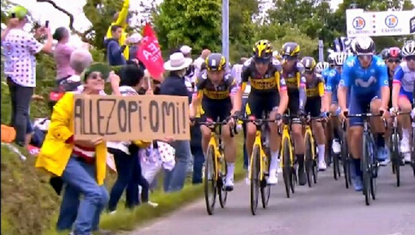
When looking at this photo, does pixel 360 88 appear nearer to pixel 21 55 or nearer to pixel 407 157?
pixel 407 157

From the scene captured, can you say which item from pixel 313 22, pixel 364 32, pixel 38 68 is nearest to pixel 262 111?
pixel 38 68

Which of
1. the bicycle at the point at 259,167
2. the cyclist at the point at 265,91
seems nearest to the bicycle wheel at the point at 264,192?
the bicycle at the point at 259,167

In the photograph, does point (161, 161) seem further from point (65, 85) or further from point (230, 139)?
point (65, 85)

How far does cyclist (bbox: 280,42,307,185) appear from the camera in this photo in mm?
15250

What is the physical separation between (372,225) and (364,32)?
126 ft

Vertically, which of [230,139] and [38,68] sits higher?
[38,68]

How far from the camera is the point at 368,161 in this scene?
13266 mm

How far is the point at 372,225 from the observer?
37.2 ft

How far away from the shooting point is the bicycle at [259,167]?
41.7 feet

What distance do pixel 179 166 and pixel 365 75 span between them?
2779mm

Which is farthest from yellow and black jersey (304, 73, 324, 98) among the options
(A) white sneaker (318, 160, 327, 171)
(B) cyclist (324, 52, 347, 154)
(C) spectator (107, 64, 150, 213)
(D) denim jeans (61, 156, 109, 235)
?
(D) denim jeans (61, 156, 109, 235)

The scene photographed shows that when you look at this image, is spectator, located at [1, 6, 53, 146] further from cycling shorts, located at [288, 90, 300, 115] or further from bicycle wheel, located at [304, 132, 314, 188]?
bicycle wheel, located at [304, 132, 314, 188]

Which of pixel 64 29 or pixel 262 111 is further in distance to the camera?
pixel 262 111

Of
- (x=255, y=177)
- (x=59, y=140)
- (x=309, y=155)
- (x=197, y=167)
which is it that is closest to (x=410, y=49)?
(x=309, y=155)
